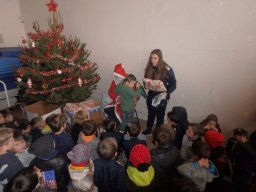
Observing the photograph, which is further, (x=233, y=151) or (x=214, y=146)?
(x=214, y=146)

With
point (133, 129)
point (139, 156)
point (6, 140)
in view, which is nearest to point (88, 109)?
point (133, 129)

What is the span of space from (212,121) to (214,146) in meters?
0.48

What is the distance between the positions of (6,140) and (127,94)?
6.64 ft

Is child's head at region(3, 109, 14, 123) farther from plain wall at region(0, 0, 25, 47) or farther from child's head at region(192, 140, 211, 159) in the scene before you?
plain wall at region(0, 0, 25, 47)

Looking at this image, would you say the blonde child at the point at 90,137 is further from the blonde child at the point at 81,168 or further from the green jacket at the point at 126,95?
the green jacket at the point at 126,95

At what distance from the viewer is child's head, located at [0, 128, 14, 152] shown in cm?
232

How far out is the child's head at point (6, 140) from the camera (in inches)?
91.4

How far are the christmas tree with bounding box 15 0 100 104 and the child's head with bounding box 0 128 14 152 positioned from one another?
1.77 m

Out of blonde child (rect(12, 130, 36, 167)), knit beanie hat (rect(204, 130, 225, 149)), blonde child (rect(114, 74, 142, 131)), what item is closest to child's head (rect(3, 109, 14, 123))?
blonde child (rect(12, 130, 36, 167))

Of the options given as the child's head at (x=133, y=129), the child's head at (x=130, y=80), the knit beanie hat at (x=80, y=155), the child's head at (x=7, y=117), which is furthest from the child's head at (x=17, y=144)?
the child's head at (x=130, y=80)

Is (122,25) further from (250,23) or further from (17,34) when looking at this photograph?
(17,34)

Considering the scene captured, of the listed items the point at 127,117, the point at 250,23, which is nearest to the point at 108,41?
the point at 127,117

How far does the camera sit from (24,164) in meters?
2.34

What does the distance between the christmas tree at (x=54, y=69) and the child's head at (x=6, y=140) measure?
1772mm
